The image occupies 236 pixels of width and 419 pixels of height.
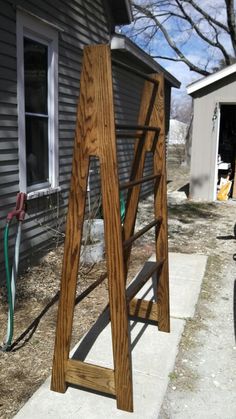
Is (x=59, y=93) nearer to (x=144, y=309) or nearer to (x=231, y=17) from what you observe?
(x=144, y=309)

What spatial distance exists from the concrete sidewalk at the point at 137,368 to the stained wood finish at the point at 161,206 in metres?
0.20

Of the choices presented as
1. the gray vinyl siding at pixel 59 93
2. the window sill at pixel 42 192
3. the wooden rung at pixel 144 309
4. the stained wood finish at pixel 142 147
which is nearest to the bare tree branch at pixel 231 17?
the gray vinyl siding at pixel 59 93

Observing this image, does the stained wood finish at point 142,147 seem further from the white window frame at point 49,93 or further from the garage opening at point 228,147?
the garage opening at point 228,147

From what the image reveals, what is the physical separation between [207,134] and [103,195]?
8.01 m

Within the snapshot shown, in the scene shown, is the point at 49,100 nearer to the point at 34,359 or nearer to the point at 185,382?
the point at 34,359

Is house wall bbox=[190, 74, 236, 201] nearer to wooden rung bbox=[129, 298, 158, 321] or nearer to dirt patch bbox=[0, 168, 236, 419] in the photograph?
dirt patch bbox=[0, 168, 236, 419]

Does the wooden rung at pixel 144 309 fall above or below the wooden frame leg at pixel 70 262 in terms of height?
below

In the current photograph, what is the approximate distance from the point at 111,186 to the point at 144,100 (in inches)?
40.4

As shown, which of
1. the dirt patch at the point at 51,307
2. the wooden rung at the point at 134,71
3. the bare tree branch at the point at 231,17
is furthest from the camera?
the bare tree branch at the point at 231,17

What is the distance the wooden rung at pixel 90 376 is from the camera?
2.47 metres

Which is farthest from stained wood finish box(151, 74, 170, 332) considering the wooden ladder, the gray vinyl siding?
the gray vinyl siding

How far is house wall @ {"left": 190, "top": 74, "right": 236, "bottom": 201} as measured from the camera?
9.53 metres

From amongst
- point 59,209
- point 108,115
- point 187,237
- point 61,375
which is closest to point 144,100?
point 108,115

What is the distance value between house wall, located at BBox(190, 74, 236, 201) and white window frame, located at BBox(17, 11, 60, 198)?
17.6 feet
